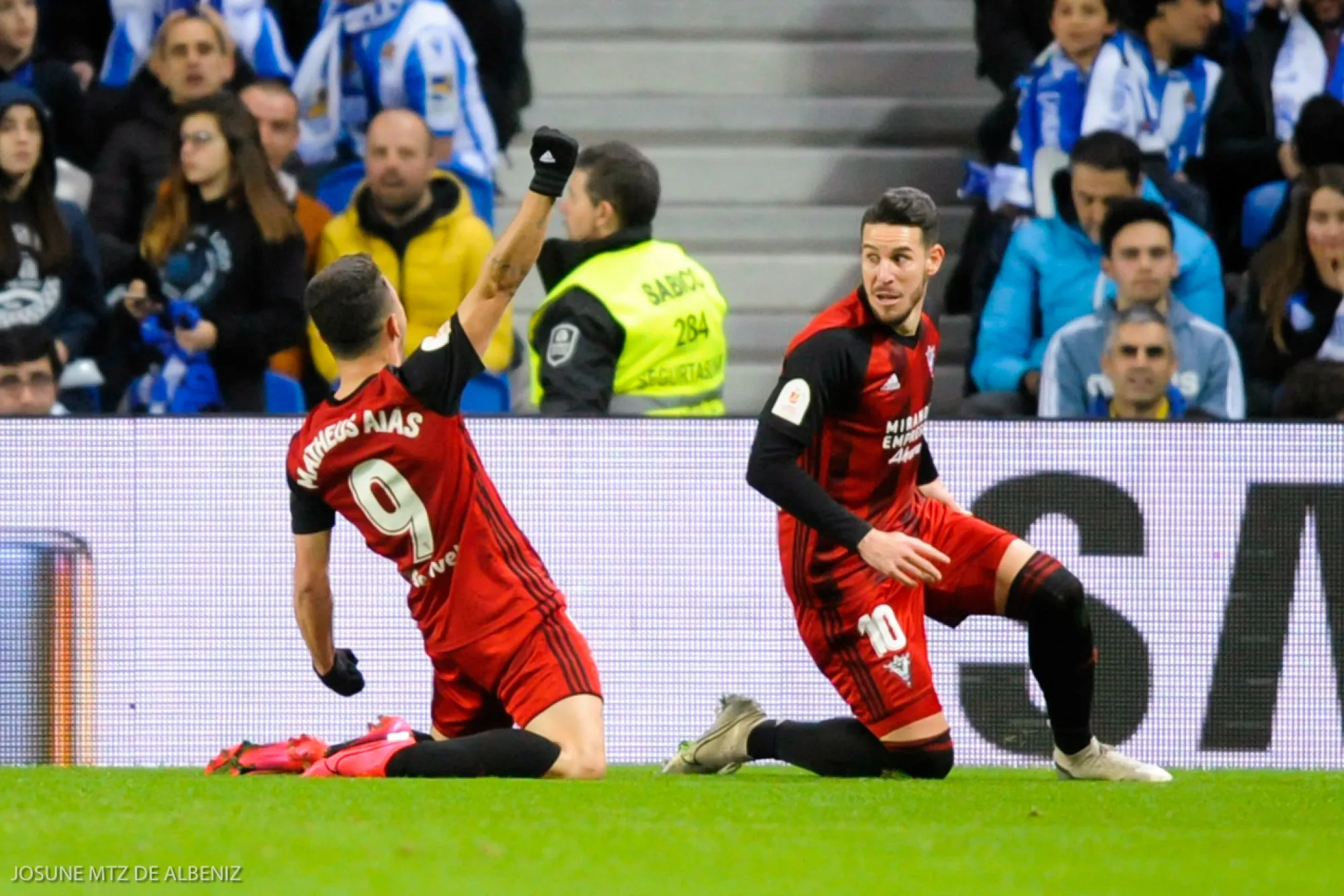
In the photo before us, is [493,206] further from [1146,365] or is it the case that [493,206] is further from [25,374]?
[1146,365]

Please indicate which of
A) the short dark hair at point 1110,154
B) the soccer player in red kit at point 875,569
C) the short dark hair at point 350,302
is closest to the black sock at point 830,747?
the soccer player in red kit at point 875,569

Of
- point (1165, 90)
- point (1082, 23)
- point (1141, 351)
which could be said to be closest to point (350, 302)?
point (1141, 351)

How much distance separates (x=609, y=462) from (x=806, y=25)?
4422mm

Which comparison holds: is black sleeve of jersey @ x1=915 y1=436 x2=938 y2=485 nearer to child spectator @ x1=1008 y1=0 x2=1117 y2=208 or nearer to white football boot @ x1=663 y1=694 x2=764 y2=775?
white football boot @ x1=663 y1=694 x2=764 y2=775

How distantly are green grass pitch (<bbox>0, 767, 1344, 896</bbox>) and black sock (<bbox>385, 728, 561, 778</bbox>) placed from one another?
0.12 m

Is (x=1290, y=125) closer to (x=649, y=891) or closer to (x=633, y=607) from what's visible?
(x=633, y=607)

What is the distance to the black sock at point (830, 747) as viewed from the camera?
644 centimetres

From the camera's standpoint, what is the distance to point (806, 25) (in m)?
11.3

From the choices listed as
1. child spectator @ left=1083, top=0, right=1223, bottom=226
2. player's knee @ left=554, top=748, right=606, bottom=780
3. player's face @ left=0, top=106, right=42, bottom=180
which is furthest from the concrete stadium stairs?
player's knee @ left=554, top=748, right=606, bottom=780

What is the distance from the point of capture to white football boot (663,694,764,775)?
670cm

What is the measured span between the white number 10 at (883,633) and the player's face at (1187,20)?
15.3 ft

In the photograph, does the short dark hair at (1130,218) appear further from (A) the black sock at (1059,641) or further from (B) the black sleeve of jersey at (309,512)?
(B) the black sleeve of jersey at (309,512)

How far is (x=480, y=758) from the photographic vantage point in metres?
5.97

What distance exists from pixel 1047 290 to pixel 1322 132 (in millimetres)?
1538
